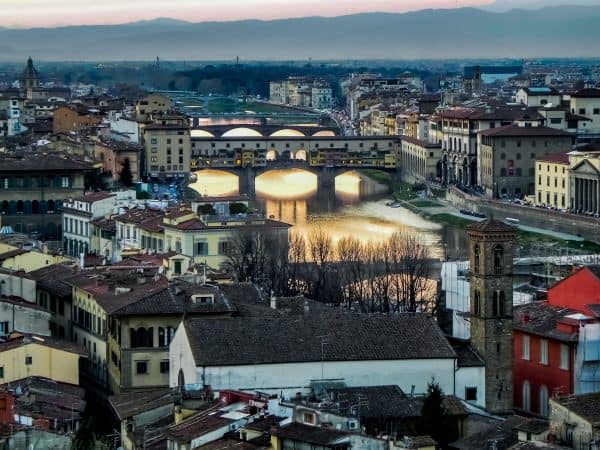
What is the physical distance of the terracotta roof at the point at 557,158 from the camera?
149ft

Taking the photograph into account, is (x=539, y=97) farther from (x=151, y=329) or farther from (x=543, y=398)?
(x=151, y=329)

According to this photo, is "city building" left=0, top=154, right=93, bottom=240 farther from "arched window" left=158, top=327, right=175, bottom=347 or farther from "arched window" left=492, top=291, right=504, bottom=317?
"arched window" left=492, top=291, right=504, bottom=317

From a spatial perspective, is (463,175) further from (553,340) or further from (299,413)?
(299,413)

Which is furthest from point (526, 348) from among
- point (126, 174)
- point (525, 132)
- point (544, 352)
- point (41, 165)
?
point (525, 132)

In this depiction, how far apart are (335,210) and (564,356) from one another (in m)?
28.3

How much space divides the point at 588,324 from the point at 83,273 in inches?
234

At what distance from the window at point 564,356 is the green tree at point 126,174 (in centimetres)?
2491

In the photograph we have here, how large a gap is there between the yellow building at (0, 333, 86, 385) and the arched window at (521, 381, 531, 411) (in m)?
3.97

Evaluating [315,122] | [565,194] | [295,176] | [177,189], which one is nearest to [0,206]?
[177,189]

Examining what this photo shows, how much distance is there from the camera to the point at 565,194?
4466cm

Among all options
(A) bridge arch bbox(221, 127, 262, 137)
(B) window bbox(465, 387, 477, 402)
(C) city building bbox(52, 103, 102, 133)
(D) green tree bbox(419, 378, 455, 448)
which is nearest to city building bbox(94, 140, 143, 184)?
(C) city building bbox(52, 103, 102, 133)

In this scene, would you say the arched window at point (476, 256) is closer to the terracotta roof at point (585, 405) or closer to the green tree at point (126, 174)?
the terracotta roof at point (585, 405)

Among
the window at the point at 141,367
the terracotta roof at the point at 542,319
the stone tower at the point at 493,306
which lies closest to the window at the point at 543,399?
the terracotta roof at the point at 542,319

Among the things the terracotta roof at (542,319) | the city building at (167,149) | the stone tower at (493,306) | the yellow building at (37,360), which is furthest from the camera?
the city building at (167,149)
